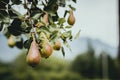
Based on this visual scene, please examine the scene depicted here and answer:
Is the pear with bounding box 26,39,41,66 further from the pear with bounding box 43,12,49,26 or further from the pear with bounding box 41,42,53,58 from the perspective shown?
the pear with bounding box 43,12,49,26

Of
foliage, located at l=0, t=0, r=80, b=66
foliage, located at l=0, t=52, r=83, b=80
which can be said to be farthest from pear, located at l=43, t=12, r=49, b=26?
foliage, located at l=0, t=52, r=83, b=80

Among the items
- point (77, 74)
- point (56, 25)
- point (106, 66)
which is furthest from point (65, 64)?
point (56, 25)

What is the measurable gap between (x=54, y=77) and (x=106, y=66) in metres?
9.50

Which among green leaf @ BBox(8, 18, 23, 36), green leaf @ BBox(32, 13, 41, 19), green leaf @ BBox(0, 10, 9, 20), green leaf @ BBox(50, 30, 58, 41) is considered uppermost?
green leaf @ BBox(0, 10, 9, 20)

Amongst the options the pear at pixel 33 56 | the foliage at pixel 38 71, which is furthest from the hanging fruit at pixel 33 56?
the foliage at pixel 38 71

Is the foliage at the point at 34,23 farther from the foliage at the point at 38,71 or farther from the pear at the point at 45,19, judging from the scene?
the foliage at the point at 38,71

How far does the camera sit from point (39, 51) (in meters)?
2.05

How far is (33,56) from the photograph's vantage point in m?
1.91

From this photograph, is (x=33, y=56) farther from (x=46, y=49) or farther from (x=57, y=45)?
(x=57, y=45)

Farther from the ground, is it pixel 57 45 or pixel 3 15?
pixel 3 15

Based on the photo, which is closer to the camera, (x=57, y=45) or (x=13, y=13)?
(x=13, y=13)

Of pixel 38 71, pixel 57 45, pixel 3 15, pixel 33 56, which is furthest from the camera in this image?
pixel 38 71

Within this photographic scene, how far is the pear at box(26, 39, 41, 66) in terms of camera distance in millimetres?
1898

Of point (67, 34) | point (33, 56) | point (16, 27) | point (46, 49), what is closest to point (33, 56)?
point (33, 56)
